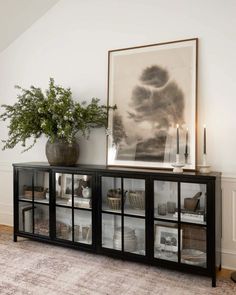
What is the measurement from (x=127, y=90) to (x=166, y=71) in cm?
47

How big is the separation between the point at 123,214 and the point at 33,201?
1.15 meters

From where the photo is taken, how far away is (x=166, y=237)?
2.69 metres

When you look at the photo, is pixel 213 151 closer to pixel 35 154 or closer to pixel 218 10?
pixel 218 10

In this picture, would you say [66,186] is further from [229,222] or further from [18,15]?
[18,15]

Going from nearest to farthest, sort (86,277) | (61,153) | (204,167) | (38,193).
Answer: (86,277) → (204,167) → (61,153) → (38,193)

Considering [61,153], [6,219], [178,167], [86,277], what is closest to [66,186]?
[61,153]

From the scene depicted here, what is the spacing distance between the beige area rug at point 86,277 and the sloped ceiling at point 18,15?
108 inches

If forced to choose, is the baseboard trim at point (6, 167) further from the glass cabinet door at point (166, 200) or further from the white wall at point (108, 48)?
the glass cabinet door at point (166, 200)

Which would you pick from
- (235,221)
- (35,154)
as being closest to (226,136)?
(235,221)

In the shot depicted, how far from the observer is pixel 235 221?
9.02 feet

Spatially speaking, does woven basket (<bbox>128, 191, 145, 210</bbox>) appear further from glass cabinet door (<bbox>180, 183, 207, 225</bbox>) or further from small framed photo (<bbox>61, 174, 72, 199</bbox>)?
small framed photo (<bbox>61, 174, 72, 199</bbox>)

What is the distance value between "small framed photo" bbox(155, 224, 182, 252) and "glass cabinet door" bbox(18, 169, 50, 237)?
130 centimetres

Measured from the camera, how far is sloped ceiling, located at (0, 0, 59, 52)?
11.6 feet

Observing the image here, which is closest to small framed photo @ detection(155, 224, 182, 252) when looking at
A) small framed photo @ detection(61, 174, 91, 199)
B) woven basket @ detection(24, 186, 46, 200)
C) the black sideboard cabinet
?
the black sideboard cabinet
